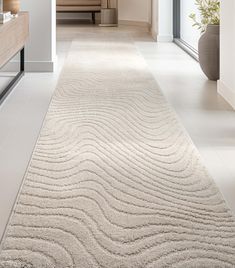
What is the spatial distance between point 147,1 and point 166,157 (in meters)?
9.01

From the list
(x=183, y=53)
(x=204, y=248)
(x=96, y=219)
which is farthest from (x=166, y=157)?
(x=183, y=53)

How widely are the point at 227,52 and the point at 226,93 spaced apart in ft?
0.88

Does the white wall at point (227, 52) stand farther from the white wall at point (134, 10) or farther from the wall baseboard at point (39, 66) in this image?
the white wall at point (134, 10)

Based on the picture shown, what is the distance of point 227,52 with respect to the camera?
439cm

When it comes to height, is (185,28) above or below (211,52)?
above

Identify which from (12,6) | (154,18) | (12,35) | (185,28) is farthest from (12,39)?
(154,18)

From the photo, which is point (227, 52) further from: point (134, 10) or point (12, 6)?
point (134, 10)

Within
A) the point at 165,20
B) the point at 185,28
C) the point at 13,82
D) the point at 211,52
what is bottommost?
the point at 13,82

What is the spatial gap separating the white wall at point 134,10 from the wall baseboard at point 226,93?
23.2 feet

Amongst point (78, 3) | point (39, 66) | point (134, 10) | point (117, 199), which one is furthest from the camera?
point (78, 3)

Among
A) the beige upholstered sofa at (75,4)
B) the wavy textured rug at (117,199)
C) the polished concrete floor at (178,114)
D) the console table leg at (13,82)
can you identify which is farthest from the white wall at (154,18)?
the wavy textured rug at (117,199)

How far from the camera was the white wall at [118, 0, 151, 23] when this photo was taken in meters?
11.7

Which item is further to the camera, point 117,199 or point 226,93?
point 226,93

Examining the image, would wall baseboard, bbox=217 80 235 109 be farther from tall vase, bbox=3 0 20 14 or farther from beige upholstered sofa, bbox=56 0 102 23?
beige upholstered sofa, bbox=56 0 102 23
